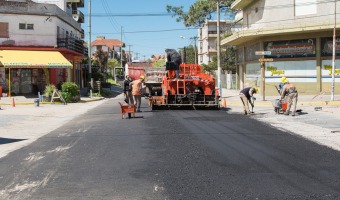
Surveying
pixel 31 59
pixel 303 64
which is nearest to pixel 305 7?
pixel 303 64

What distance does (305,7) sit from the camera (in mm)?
30734

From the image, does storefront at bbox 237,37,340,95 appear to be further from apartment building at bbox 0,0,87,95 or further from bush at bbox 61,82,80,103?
apartment building at bbox 0,0,87,95

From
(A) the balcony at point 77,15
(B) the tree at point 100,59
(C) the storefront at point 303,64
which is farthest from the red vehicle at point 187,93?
(B) the tree at point 100,59

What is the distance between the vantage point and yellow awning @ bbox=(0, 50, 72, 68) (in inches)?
1136

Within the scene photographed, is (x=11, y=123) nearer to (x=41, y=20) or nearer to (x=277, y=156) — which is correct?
(x=277, y=156)

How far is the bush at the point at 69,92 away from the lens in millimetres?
27469

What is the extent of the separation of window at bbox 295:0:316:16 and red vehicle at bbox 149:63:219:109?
43.9 ft

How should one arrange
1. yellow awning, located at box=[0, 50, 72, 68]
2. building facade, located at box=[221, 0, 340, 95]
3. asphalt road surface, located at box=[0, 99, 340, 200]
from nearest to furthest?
asphalt road surface, located at box=[0, 99, 340, 200]
yellow awning, located at box=[0, 50, 72, 68]
building facade, located at box=[221, 0, 340, 95]

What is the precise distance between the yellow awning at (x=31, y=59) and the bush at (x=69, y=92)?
2883 mm

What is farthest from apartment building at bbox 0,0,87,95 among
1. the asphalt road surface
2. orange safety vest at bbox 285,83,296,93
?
the asphalt road surface

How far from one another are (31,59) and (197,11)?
33.8 metres

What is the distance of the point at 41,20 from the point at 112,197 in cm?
3000

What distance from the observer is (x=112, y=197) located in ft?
19.1

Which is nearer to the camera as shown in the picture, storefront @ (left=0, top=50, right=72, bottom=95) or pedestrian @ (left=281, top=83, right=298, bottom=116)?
pedestrian @ (left=281, top=83, right=298, bottom=116)
